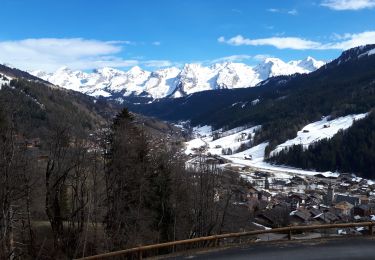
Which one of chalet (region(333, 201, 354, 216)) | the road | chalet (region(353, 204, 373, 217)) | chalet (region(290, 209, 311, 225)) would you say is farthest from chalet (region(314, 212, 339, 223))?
the road

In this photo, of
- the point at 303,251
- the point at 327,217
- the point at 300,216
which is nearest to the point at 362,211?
the point at 327,217

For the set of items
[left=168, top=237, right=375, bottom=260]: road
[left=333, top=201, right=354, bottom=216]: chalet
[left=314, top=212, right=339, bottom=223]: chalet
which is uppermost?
[left=168, top=237, right=375, bottom=260]: road

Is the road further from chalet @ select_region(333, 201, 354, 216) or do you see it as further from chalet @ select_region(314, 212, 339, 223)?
chalet @ select_region(333, 201, 354, 216)

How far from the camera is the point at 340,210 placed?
Result: 101 meters

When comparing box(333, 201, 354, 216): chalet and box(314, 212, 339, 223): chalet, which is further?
box(333, 201, 354, 216): chalet

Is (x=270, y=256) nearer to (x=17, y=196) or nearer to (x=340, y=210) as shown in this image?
(x=17, y=196)

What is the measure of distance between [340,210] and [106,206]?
73715 mm

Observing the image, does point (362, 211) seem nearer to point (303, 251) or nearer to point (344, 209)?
point (344, 209)

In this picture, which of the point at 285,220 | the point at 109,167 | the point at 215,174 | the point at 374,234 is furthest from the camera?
the point at 285,220

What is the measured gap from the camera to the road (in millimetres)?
18766

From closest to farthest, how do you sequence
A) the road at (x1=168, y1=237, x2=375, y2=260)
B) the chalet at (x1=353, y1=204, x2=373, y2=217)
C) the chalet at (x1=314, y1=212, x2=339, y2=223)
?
the road at (x1=168, y1=237, x2=375, y2=260) < the chalet at (x1=314, y1=212, x2=339, y2=223) < the chalet at (x1=353, y1=204, x2=373, y2=217)

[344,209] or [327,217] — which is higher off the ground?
[327,217]

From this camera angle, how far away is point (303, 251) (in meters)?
19.8

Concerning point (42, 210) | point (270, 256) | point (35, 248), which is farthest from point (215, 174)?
point (270, 256)
